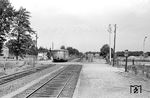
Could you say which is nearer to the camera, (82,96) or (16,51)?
(82,96)

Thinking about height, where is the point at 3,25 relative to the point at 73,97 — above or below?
above

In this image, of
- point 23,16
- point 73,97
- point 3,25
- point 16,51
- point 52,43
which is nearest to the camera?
point 73,97

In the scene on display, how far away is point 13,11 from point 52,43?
80524 millimetres

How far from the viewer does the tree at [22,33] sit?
63.8 meters

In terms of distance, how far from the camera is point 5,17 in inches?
1767

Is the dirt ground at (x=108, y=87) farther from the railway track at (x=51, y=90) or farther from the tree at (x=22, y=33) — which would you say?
the tree at (x=22, y=33)

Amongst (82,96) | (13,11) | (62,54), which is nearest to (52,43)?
(62,54)

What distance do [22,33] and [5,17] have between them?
2102 centimetres

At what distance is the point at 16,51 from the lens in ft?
209

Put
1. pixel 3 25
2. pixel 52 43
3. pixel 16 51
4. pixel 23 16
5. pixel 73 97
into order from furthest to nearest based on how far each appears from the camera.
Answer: pixel 52 43 < pixel 23 16 < pixel 16 51 < pixel 3 25 < pixel 73 97

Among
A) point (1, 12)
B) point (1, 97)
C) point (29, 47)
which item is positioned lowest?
point (1, 97)

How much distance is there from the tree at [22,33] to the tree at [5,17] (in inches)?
644

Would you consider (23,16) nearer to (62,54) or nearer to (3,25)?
(62,54)

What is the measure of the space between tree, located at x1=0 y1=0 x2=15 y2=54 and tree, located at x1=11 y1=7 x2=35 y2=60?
16.4 metres
